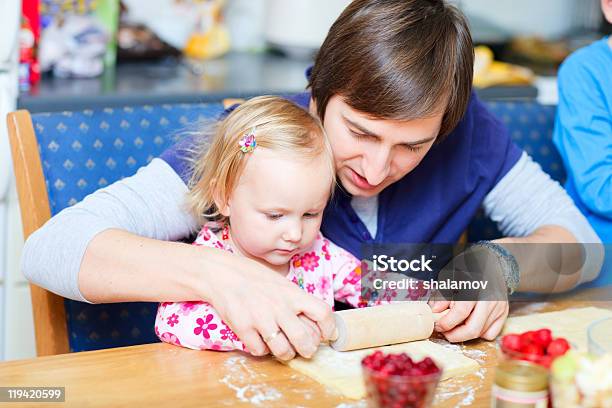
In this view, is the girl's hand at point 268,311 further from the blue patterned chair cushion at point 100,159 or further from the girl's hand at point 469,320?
the blue patterned chair cushion at point 100,159

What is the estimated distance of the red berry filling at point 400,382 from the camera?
95 centimetres

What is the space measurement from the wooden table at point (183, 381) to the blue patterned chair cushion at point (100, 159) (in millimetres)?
420

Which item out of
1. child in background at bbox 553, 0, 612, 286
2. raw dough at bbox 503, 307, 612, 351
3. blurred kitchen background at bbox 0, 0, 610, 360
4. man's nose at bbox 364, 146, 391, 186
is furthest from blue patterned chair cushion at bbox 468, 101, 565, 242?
man's nose at bbox 364, 146, 391, 186

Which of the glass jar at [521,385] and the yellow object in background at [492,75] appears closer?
the glass jar at [521,385]

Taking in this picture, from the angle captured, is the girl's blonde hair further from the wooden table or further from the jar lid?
the jar lid

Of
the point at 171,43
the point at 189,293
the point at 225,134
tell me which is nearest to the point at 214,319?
the point at 189,293

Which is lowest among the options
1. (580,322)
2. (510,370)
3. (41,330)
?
(41,330)

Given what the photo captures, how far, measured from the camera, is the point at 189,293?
1.31m

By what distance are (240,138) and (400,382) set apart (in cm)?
61

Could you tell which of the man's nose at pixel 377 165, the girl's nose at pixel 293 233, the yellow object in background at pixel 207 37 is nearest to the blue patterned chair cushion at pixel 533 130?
the man's nose at pixel 377 165

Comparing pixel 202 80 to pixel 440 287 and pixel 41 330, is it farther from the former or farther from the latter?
pixel 440 287

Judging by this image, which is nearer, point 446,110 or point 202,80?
point 446,110

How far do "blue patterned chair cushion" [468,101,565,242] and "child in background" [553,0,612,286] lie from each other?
0.19 m

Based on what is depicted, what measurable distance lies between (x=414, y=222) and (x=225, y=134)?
0.45 meters
